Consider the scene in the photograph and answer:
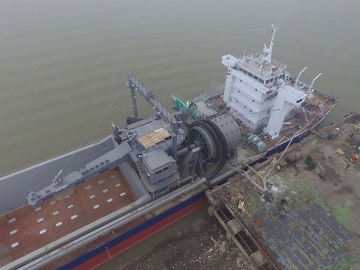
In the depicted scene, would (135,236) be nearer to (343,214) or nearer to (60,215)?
(60,215)

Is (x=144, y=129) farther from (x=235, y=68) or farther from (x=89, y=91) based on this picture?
(x=89, y=91)

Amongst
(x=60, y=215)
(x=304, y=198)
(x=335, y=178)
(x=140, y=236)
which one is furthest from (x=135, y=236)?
(x=335, y=178)

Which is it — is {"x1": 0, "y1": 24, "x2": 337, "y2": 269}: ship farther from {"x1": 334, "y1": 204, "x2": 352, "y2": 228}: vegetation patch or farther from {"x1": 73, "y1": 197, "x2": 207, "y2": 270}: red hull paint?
{"x1": 334, "y1": 204, "x2": 352, "y2": 228}: vegetation patch

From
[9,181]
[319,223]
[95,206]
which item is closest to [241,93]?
[319,223]

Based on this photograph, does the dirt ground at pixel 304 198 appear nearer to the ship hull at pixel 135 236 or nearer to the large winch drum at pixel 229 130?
the ship hull at pixel 135 236

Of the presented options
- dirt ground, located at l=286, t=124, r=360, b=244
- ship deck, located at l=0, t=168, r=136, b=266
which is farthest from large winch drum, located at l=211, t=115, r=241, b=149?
ship deck, located at l=0, t=168, r=136, b=266

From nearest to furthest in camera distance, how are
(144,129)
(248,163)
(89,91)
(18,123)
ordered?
(144,129)
(248,163)
(18,123)
(89,91)
